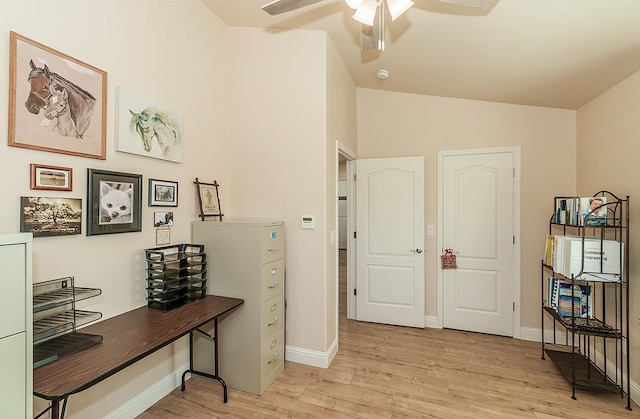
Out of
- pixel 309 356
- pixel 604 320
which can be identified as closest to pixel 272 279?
pixel 309 356

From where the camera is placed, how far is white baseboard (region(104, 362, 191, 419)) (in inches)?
77.5

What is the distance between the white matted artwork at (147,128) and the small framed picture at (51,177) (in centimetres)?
35

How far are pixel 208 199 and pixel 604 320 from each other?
3441 millimetres

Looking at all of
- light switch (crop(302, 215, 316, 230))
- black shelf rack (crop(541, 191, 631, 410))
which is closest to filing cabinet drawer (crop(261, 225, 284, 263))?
light switch (crop(302, 215, 316, 230))

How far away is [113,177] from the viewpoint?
6.23 feet

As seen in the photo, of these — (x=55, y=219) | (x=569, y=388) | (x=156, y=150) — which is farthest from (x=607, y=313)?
(x=55, y=219)

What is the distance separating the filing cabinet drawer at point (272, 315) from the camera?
7.77 ft

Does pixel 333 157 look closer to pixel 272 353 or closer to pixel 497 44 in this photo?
pixel 497 44

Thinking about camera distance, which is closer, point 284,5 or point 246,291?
point 284,5

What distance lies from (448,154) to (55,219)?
3.54 m

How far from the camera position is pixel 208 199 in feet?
8.80

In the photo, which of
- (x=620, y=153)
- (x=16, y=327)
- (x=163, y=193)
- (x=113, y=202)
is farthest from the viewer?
(x=620, y=153)

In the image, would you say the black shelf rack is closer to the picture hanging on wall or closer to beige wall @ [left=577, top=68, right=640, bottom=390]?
beige wall @ [left=577, top=68, right=640, bottom=390]

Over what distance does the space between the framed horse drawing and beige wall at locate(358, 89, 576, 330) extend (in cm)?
279
